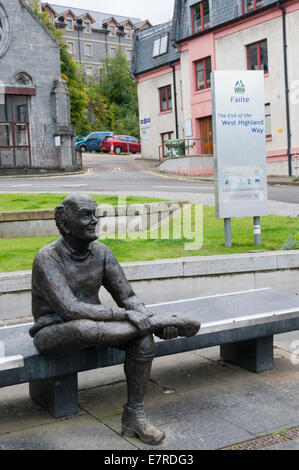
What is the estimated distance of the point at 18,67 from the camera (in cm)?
3519

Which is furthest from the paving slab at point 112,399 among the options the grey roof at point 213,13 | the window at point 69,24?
the window at point 69,24

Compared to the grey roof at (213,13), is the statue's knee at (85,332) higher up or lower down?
lower down

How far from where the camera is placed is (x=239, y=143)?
31.4 ft

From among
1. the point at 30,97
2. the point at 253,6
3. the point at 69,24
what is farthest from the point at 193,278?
the point at 69,24

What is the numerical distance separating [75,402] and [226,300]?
1.95 meters

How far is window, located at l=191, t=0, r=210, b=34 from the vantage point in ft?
110

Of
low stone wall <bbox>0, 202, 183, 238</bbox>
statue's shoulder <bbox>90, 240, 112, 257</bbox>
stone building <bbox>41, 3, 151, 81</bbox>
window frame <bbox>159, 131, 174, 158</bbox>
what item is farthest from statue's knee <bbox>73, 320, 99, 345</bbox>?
stone building <bbox>41, 3, 151, 81</bbox>

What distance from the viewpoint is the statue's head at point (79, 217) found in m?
4.39

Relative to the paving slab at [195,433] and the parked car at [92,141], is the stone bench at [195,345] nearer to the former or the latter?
the paving slab at [195,433]

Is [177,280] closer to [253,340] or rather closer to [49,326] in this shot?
[253,340]

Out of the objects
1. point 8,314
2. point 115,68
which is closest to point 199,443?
point 8,314

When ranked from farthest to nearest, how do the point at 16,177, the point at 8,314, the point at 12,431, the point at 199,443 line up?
the point at 16,177 → the point at 8,314 → the point at 12,431 → the point at 199,443

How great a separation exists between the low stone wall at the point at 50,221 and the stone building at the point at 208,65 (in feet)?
61.5

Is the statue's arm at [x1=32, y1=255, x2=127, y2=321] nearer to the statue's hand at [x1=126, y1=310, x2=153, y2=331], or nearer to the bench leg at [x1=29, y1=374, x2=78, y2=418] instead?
the statue's hand at [x1=126, y1=310, x2=153, y2=331]
